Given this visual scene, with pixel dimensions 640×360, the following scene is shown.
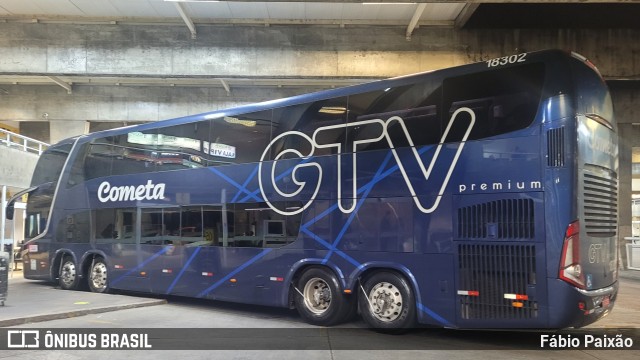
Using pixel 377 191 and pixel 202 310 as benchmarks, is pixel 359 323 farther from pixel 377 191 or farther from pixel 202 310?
pixel 202 310

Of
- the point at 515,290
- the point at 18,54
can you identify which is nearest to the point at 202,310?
the point at 515,290

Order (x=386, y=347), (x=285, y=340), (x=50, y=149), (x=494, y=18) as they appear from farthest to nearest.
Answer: (x=50, y=149) < (x=494, y=18) < (x=285, y=340) < (x=386, y=347)

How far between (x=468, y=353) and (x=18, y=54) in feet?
46.4

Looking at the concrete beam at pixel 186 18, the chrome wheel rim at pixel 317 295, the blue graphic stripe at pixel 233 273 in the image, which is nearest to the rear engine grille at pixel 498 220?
the chrome wheel rim at pixel 317 295

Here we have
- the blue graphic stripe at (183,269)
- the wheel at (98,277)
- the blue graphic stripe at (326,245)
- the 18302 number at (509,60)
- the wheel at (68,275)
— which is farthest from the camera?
the wheel at (68,275)

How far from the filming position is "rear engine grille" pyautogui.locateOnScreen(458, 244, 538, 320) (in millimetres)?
6539

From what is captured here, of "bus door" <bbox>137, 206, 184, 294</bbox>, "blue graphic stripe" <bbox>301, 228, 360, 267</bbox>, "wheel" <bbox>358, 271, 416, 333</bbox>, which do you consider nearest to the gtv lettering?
"blue graphic stripe" <bbox>301, 228, 360, 267</bbox>

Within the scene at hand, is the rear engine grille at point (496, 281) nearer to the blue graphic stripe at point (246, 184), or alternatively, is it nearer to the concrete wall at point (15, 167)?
the blue graphic stripe at point (246, 184)

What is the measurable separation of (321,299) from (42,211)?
9.87 meters

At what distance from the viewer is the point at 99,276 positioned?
12781 mm

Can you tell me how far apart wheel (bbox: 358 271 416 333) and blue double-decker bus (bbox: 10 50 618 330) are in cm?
2

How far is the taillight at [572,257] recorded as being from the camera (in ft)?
20.7

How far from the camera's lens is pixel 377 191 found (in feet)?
26.3

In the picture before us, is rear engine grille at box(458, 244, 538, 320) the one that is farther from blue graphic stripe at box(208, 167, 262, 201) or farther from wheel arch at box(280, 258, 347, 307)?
blue graphic stripe at box(208, 167, 262, 201)
